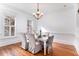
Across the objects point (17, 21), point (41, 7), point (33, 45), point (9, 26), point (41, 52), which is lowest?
point (41, 52)

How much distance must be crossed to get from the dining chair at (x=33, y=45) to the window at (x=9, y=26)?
411 mm

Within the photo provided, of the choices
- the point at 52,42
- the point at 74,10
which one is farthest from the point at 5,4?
the point at 74,10

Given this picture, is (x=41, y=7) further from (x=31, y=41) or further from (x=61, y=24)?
(x=31, y=41)

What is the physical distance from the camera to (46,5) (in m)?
2.04

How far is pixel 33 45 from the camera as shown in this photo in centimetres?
205

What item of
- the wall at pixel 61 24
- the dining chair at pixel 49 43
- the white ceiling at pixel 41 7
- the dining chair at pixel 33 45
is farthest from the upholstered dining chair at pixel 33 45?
the white ceiling at pixel 41 7

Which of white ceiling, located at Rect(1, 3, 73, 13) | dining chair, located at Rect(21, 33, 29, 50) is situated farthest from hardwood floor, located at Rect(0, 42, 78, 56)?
white ceiling, located at Rect(1, 3, 73, 13)

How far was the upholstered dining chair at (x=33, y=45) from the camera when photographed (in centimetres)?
202

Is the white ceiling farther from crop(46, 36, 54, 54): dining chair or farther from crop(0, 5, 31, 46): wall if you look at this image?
crop(46, 36, 54, 54): dining chair

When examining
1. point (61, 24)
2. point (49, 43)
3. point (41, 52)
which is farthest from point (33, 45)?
point (61, 24)

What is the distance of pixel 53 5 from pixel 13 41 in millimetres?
1180

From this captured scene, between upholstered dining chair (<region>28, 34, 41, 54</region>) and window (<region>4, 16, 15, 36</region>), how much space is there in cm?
41

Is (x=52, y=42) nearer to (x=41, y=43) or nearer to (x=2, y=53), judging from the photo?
(x=41, y=43)

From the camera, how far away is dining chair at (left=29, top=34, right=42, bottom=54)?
6.63ft
